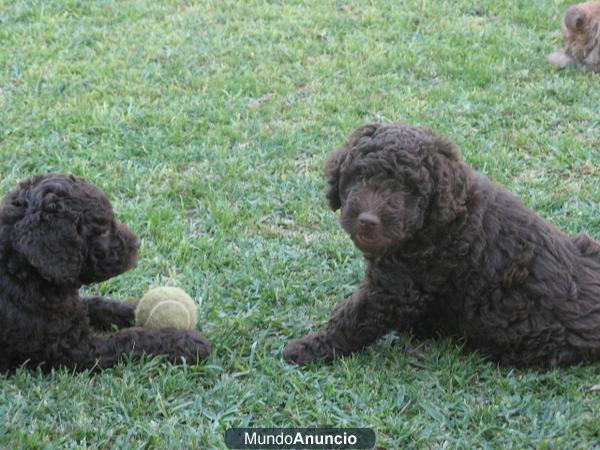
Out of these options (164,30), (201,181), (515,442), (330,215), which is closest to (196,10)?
(164,30)

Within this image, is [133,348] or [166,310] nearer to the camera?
[133,348]

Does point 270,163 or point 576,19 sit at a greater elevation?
point 576,19

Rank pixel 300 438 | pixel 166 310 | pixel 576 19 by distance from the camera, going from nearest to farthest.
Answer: pixel 300 438
pixel 166 310
pixel 576 19

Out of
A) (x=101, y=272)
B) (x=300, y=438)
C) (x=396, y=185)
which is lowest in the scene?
(x=300, y=438)

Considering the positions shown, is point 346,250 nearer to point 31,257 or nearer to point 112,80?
point 31,257

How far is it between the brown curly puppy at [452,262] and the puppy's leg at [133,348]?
58 cm

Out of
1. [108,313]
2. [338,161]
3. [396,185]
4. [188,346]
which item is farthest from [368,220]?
[108,313]

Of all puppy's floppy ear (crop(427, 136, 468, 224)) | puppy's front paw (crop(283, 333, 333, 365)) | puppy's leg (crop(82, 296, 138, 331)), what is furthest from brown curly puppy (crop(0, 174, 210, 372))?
puppy's floppy ear (crop(427, 136, 468, 224))

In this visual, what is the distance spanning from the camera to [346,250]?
6266 mm

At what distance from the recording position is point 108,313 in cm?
542

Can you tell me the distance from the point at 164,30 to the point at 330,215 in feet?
15.7

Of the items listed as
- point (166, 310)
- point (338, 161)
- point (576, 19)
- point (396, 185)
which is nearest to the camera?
point (396, 185)

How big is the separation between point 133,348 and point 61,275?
65 cm

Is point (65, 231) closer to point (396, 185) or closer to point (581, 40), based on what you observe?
point (396, 185)
